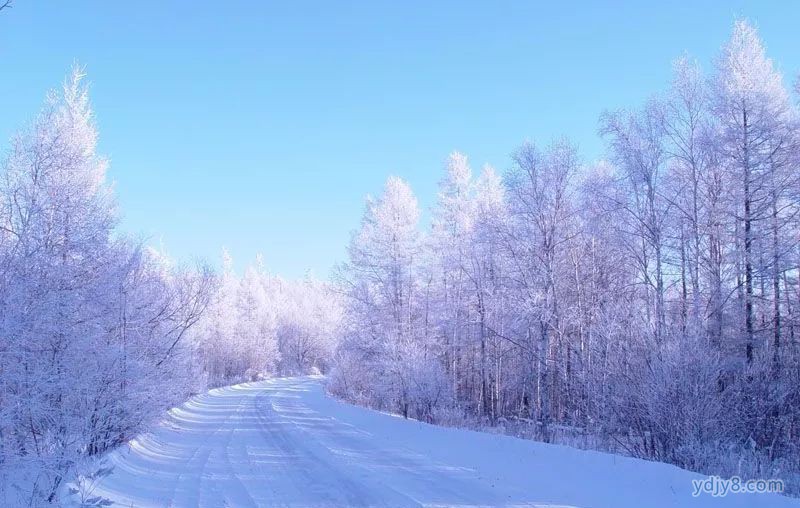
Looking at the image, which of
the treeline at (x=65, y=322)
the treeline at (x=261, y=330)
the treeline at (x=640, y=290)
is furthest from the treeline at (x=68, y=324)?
the treeline at (x=261, y=330)

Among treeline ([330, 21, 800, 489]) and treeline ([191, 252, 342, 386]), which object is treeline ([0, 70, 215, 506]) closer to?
treeline ([330, 21, 800, 489])

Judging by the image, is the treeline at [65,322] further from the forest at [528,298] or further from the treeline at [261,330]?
the treeline at [261,330]

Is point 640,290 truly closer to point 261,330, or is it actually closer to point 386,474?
point 386,474

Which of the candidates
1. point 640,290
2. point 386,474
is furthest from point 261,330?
point 386,474

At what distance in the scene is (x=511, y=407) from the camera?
2841cm

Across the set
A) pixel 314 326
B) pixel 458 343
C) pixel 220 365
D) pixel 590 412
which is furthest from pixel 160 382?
pixel 314 326

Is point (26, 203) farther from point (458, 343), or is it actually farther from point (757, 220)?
point (458, 343)

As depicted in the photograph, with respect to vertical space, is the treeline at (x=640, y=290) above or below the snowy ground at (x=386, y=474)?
above

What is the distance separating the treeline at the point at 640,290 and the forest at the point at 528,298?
82mm

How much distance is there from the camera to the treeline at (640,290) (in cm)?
1240

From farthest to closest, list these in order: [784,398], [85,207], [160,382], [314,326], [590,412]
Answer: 1. [314,326]
2. [590,412]
3. [160,382]
4. [784,398]
5. [85,207]

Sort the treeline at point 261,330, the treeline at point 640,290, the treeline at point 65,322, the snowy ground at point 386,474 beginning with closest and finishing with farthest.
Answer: the treeline at point 65,322, the snowy ground at point 386,474, the treeline at point 640,290, the treeline at point 261,330

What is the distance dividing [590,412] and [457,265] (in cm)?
1169

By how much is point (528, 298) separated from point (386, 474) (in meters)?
10.5
